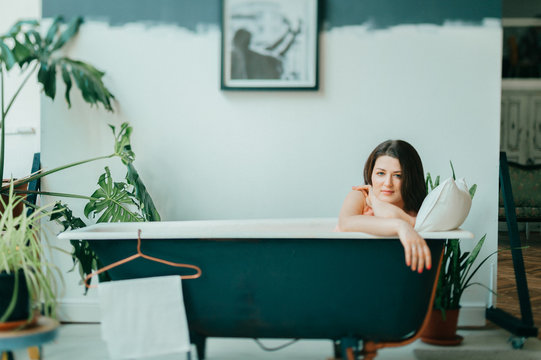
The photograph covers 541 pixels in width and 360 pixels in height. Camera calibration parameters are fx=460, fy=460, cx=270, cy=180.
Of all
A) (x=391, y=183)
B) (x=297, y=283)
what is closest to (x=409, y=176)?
(x=391, y=183)

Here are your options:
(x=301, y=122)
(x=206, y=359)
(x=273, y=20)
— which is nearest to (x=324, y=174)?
(x=301, y=122)

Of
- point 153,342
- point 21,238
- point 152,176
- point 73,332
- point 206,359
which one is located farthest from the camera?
point 152,176

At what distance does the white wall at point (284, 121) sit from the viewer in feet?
7.40

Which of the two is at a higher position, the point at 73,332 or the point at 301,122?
the point at 301,122

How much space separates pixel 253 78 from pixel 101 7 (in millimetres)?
844

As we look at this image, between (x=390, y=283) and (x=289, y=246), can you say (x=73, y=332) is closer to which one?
(x=289, y=246)

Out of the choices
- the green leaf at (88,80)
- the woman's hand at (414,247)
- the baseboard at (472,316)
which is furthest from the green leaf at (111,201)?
the baseboard at (472,316)

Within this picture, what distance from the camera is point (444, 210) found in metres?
1.43

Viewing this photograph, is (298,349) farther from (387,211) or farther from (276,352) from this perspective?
(387,211)

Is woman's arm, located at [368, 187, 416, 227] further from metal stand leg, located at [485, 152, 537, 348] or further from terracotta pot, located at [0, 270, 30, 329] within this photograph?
terracotta pot, located at [0, 270, 30, 329]

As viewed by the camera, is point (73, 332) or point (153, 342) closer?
point (153, 342)

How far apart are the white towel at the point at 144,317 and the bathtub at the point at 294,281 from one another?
0.19 ft

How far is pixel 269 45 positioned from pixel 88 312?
63.5 inches

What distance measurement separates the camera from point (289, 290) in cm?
150
